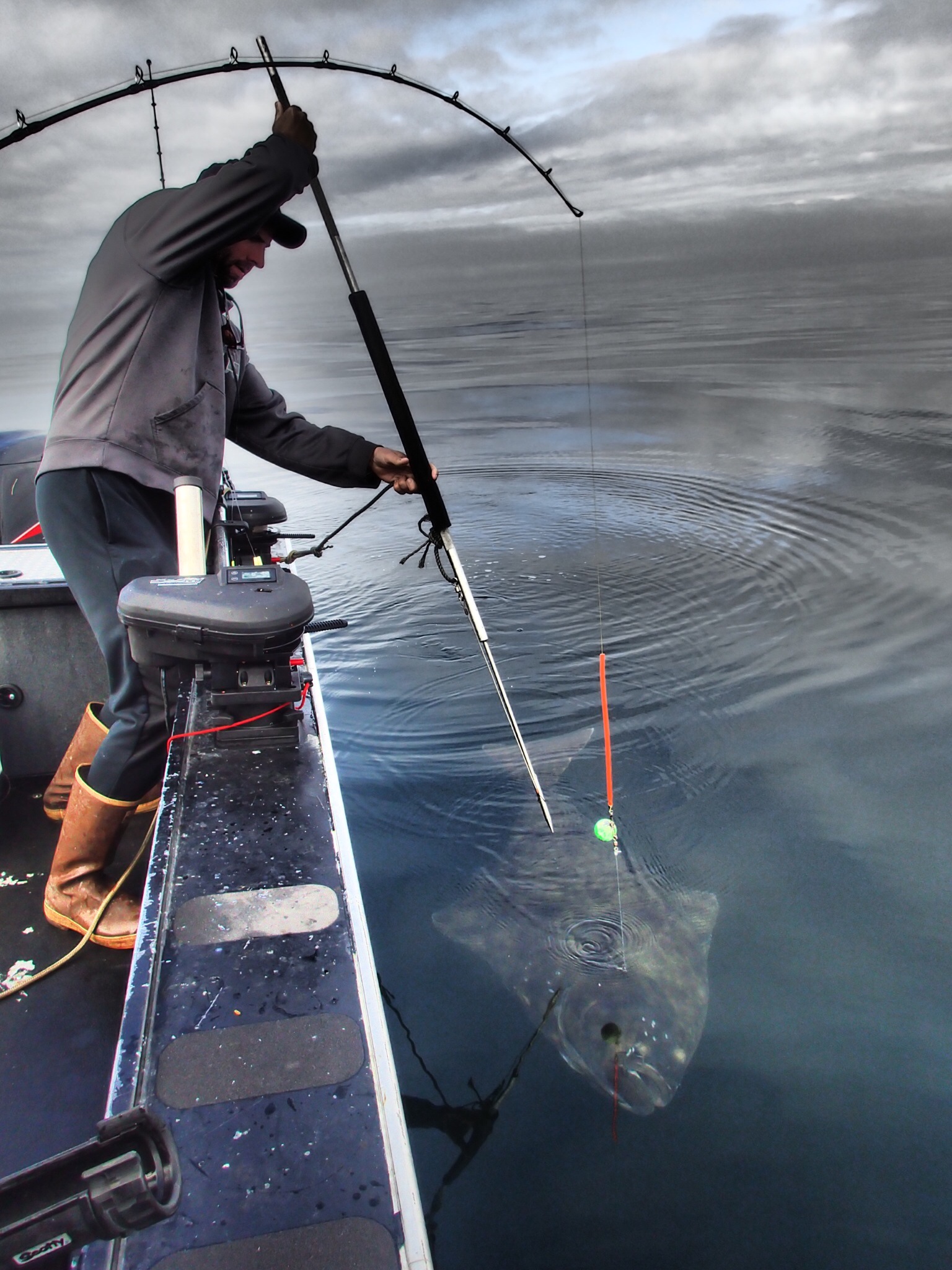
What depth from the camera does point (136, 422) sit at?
232 cm

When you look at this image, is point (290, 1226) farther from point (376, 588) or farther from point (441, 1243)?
point (376, 588)

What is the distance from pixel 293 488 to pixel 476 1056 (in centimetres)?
921

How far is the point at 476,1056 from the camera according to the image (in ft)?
8.52

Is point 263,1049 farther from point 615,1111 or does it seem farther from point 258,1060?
point 615,1111

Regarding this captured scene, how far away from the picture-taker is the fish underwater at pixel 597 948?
100 inches

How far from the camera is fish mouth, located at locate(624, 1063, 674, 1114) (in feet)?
7.95

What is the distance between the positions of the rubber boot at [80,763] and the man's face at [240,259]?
4.41 ft

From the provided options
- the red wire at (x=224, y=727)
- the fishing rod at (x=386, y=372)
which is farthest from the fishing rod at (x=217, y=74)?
the red wire at (x=224, y=727)

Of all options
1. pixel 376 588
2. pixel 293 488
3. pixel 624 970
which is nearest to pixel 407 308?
pixel 293 488

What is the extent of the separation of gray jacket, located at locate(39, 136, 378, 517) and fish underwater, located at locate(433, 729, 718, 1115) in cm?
172

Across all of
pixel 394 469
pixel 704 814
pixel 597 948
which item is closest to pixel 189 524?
pixel 394 469

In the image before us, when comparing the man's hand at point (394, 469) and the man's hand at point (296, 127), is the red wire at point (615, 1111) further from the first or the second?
the man's hand at point (296, 127)

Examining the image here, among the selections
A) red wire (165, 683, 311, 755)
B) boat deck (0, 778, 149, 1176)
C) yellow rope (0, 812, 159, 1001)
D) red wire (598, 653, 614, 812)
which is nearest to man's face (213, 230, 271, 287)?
red wire (165, 683, 311, 755)

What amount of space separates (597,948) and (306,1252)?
5.95 ft
